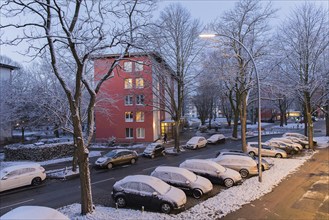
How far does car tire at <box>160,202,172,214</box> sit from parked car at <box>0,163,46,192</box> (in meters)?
11.2

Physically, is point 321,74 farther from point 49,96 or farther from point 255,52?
point 49,96

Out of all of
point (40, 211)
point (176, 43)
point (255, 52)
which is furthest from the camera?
point (176, 43)

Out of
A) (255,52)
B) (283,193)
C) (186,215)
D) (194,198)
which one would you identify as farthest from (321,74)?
(186,215)

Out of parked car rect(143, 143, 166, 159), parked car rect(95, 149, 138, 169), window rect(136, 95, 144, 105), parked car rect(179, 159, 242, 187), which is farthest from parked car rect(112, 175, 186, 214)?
window rect(136, 95, 144, 105)

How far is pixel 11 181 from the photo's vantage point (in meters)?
18.1

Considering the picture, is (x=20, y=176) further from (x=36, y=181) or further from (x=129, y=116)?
(x=129, y=116)

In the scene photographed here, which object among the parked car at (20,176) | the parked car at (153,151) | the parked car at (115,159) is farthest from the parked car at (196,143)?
the parked car at (20,176)

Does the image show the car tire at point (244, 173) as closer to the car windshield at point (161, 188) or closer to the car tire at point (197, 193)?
the car tire at point (197, 193)

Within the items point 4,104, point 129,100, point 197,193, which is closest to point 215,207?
point 197,193

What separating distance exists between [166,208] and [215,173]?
571cm

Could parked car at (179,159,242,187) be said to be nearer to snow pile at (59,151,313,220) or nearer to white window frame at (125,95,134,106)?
snow pile at (59,151,313,220)

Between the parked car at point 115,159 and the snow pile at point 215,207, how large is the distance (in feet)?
31.1

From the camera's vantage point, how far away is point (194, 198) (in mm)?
14930

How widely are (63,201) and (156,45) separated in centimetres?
983
